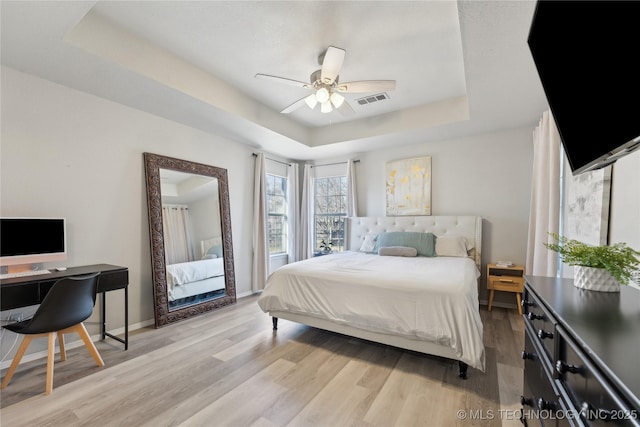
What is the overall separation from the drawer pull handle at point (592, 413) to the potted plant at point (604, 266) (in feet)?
2.31

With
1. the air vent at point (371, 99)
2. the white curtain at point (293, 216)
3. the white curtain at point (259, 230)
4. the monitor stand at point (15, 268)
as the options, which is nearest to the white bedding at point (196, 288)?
the white curtain at point (259, 230)

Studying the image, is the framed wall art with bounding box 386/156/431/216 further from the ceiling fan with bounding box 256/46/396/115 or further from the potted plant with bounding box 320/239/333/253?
the ceiling fan with bounding box 256/46/396/115

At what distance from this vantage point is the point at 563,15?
99cm

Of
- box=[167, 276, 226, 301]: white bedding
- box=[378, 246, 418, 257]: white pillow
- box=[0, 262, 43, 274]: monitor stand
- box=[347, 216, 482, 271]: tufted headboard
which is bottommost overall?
box=[167, 276, 226, 301]: white bedding

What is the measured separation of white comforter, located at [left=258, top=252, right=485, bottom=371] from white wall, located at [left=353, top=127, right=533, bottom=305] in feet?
4.37

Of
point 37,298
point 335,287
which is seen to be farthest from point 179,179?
point 335,287

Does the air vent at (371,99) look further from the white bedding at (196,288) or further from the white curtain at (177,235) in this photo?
the white bedding at (196,288)

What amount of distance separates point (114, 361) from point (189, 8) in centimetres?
302

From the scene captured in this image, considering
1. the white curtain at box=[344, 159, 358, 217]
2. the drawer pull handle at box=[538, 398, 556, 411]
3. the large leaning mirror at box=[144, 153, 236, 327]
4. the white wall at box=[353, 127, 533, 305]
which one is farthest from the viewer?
the white curtain at box=[344, 159, 358, 217]

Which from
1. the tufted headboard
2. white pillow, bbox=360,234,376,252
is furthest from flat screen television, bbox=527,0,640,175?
white pillow, bbox=360,234,376,252

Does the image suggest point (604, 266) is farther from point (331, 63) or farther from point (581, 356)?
point (331, 63)

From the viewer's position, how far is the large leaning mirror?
325 centimetres

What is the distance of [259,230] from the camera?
4672mm

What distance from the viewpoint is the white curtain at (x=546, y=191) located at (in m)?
2.75
